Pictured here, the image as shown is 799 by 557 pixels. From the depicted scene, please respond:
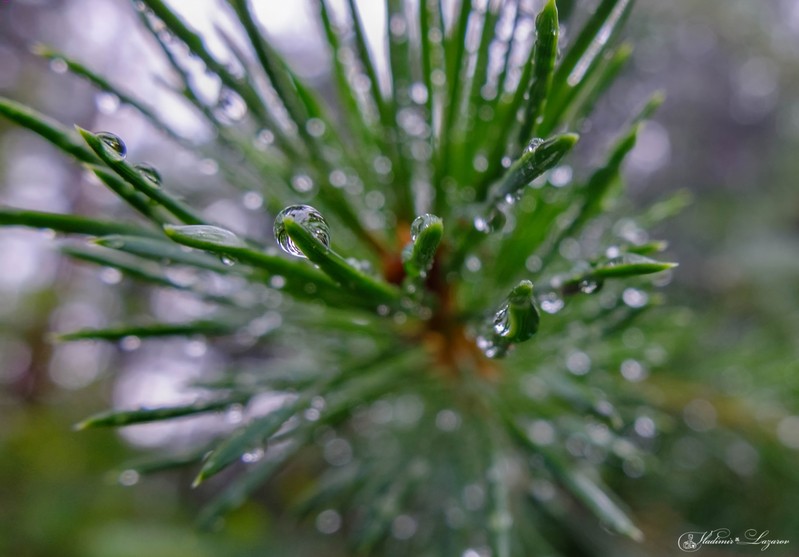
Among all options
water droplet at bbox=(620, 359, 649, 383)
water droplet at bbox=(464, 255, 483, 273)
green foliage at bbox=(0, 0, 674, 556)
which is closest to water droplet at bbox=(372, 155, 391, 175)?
green foliage at bbox=(0, 0, 674, 556)

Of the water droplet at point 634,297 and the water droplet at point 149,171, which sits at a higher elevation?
the water droplet at point 149,171

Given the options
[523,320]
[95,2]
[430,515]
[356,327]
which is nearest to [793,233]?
[430,515]

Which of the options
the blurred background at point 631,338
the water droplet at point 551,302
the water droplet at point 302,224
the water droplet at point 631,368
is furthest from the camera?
the blurred background at point 631,338

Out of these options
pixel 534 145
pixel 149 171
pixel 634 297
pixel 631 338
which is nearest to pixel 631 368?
pixel 631 338

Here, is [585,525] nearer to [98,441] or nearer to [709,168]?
[98,441]

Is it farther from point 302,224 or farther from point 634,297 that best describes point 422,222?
point 634,297

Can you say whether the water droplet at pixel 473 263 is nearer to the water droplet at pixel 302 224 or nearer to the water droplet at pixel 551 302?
the water droplet at pixel 551 302

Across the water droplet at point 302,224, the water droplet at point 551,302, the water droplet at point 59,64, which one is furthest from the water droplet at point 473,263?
the water droplet at point 59,64
